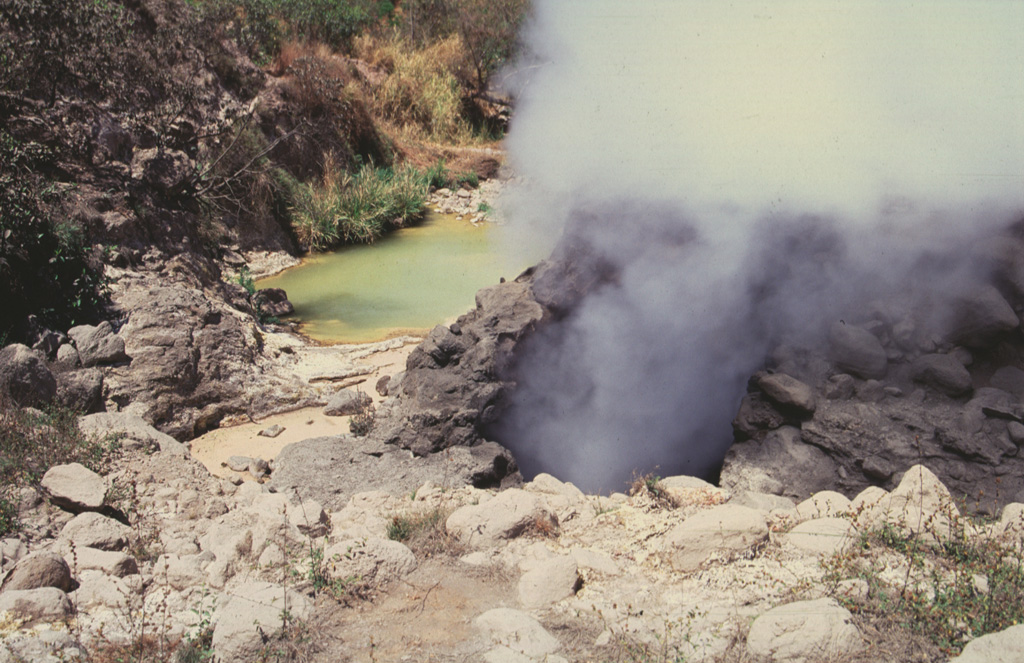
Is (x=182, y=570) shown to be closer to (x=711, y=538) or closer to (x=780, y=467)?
(x=711, y=538)

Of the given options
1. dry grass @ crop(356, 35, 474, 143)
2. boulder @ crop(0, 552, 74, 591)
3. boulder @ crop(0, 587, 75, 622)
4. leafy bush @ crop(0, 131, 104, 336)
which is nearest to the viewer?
boulder @ crop(0, 587, 75, 622)

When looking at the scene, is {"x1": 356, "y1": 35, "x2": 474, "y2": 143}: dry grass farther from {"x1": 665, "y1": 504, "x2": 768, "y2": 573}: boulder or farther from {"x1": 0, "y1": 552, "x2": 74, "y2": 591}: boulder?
{"x1": 665, "y1": 504, "x2": 768, "y2": 573}: boulder

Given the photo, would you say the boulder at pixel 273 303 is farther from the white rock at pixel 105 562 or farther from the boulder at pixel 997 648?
the boulder at pixel 997 648

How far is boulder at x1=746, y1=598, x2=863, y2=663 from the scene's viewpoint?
2.60 metres

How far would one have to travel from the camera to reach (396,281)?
10.0 meters

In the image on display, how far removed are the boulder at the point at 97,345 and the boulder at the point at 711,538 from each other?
428 centimetres

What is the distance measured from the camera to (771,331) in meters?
5.23

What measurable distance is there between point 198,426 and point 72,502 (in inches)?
82.8

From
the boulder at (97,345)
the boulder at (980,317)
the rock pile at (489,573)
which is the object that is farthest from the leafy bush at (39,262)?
the boulder at (980,317)

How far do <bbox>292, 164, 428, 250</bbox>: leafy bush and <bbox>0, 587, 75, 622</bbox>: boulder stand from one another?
29.4ft

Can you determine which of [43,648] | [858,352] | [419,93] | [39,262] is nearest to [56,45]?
[39,262]

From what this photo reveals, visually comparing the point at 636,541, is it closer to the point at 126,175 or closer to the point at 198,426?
the point at 198,426

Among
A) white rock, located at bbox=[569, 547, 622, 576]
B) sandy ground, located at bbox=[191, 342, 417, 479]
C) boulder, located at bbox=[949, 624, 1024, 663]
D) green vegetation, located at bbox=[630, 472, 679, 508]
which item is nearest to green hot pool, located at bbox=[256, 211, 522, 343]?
sandy ground, located at bbox=[191, 342, 417, 479]

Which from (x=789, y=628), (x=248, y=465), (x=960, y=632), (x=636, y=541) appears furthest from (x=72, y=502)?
(x=960, y=632)
